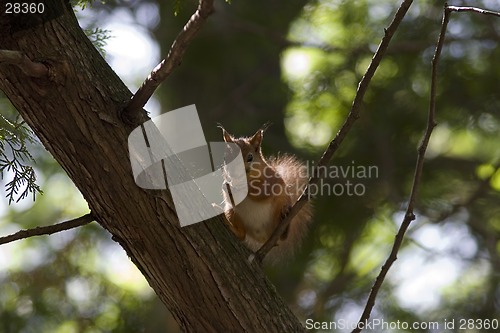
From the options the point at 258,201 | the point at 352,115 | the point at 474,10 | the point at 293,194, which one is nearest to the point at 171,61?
the point at 352,115

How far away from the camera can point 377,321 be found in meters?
4.59

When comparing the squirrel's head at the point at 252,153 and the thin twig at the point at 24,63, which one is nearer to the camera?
the thin twig at the point at 24,63

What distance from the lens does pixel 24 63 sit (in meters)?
1.59

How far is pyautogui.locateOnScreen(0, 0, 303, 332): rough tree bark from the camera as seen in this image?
169 cm

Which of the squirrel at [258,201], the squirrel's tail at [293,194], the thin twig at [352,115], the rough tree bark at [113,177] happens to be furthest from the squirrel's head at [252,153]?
the rough tree bark at [113,177]

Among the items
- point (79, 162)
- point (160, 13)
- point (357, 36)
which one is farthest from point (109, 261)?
point (79, 162)

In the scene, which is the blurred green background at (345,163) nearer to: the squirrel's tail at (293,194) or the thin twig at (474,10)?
the squirrel's tail at (293,194)

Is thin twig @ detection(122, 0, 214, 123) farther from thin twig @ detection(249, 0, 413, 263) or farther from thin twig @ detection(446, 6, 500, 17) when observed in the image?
thin twig @ detection(446, 6, 500, 17)

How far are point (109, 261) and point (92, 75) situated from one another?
3508mm

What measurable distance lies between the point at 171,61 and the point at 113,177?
1.07 ft

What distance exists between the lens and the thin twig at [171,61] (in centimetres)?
139

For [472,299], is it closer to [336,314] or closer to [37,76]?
[336,314]

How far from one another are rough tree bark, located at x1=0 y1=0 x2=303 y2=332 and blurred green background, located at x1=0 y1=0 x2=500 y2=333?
2.73 metres

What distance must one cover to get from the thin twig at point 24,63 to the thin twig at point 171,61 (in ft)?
0.68
